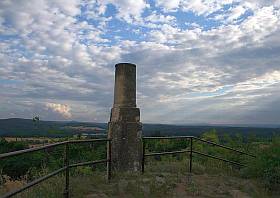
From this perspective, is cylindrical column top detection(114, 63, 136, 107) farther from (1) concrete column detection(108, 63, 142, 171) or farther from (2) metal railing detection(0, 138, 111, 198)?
(2) metal railing detection(0, 138, 111, 198)

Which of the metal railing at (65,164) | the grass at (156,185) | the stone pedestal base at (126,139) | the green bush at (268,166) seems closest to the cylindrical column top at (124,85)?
the stone pedestal base at (126,139)

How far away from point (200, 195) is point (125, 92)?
10.4 ft

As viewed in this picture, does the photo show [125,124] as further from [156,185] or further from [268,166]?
[268,166]

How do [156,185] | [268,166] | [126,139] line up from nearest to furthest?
[156,185] < [126,139] < [268,166]

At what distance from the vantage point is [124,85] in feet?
29.8

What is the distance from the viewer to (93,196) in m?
6.97

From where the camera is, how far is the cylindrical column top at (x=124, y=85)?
Answer: 9102 millimetres

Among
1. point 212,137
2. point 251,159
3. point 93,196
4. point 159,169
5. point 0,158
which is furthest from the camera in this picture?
point 212,137

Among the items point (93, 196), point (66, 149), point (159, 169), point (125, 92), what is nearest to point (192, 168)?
point (159, 169)

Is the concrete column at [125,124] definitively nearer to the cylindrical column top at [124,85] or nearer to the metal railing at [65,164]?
the cylindrical column top at [124,85]

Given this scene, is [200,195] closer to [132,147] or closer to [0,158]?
[132,147]

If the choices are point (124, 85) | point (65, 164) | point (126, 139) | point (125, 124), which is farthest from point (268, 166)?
point (65, 164)

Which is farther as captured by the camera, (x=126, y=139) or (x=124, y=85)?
(x=124, y=85)

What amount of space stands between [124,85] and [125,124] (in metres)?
1.01
